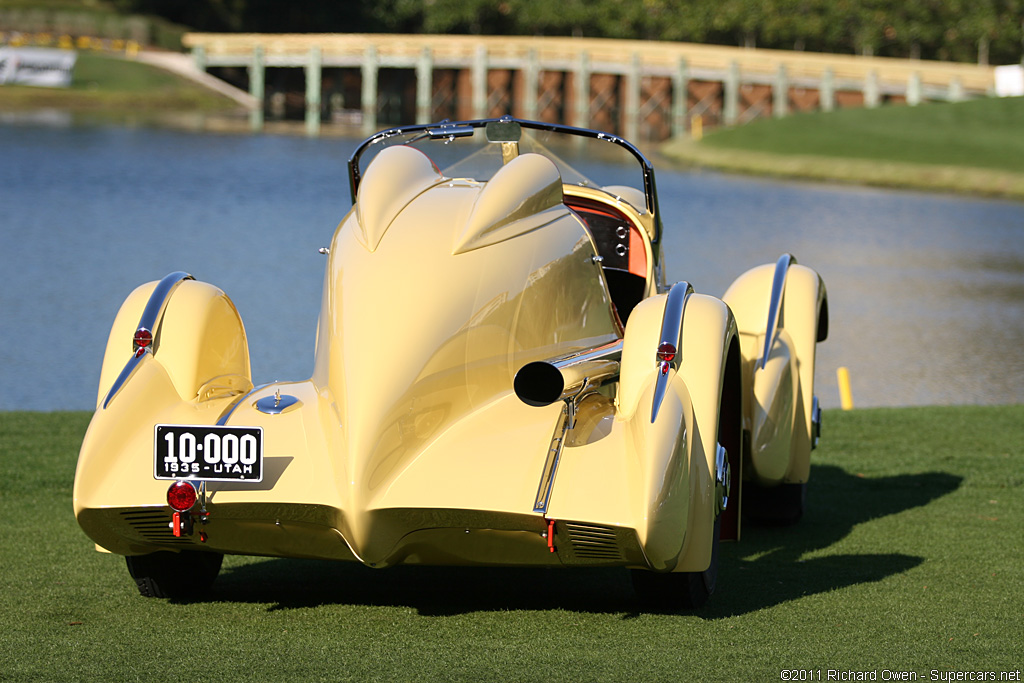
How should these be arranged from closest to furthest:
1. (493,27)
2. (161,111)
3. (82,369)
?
(82,369) < (161,111) < (493,27)

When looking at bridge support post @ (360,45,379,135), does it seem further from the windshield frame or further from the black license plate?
the black license plate

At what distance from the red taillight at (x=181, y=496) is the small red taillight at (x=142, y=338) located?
1.08m

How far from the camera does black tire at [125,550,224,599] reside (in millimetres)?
5598

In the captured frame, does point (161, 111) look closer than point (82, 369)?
No

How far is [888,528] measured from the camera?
7516 mm

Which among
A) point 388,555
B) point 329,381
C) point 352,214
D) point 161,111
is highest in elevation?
point 352,214

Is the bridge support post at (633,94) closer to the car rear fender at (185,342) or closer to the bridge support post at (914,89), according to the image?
the bridge support post at (914,89)

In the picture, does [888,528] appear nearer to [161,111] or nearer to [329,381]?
[329,381]

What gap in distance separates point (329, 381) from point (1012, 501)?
15.8ft

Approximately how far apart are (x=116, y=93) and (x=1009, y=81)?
42.4m

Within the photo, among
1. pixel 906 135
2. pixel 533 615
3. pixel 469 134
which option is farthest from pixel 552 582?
pixel 906 135

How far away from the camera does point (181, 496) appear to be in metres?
4.91

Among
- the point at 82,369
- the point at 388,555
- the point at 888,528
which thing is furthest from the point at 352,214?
the point at 82,369

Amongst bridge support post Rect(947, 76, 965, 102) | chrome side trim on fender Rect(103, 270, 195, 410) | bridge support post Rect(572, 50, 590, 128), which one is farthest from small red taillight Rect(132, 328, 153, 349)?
bridge support post Rect(572, 50, 590, 128)
